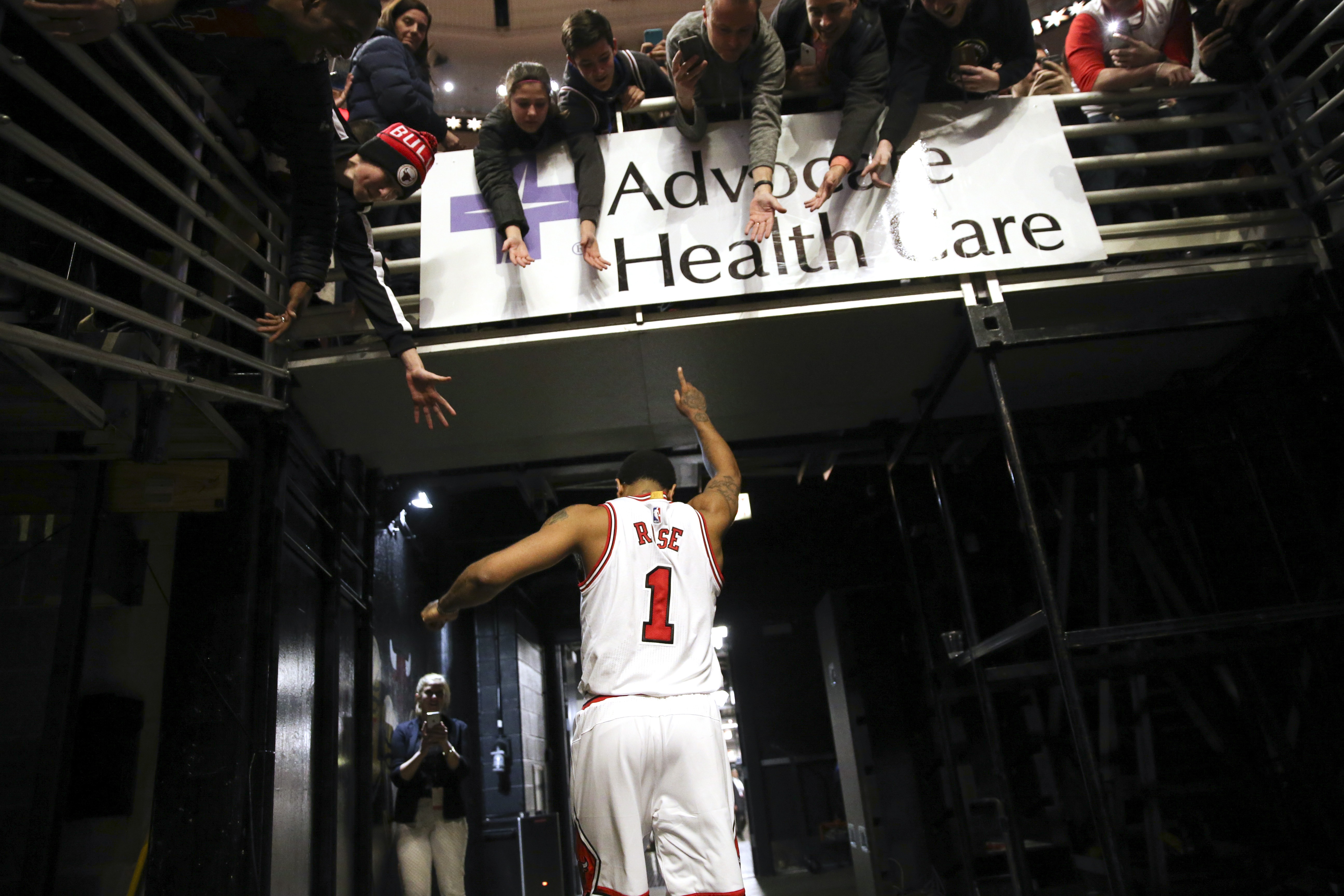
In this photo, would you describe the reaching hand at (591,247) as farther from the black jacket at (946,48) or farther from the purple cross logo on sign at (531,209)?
the black jacket at (946,48)

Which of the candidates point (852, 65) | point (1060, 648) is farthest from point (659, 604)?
point (852, 65)

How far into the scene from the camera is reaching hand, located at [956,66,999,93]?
409 cm

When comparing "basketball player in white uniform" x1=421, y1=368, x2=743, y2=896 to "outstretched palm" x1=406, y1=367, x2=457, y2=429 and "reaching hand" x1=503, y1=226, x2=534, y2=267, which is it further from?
"reaching hand" x1=503, y1=226, x2=534, y2=267

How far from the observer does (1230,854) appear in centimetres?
489

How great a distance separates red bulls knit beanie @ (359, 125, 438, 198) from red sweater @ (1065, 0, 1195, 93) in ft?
11.2

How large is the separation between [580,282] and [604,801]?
2.32 metres

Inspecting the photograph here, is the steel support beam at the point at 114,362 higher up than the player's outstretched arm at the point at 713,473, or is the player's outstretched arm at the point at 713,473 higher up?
the steel support beam at the point at 114,362

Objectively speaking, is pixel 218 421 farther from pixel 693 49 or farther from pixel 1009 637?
pixel 1009 637

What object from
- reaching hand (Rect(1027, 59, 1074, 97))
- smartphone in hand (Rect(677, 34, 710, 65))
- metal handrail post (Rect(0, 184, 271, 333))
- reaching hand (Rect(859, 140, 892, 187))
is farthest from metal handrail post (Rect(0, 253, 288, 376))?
reaching hand (Rect(1027, 59, 1074, 97))

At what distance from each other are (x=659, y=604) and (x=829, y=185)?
7.12ft

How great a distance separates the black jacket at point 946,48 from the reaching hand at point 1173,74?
2.20 ft

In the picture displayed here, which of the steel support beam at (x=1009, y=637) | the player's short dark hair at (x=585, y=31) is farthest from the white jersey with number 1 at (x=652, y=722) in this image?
the player's short dark hair at (x=585, y=31)

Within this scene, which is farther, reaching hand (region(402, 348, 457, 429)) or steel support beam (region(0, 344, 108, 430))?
reaching hand (region(402, 348, 457, 429))

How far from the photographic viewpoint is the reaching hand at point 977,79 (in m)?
4.09
